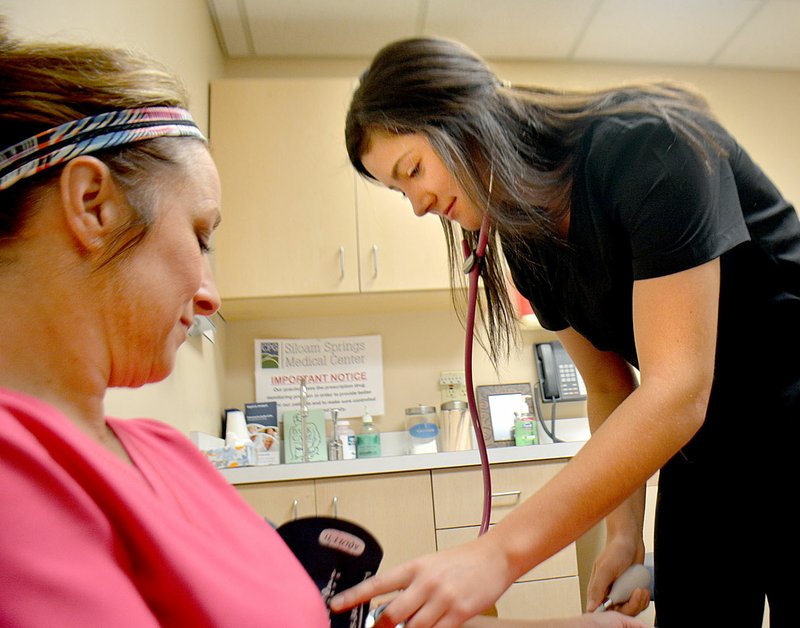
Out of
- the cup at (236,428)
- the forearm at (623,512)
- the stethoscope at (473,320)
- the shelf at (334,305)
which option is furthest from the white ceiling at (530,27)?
the forearm at (623,512)

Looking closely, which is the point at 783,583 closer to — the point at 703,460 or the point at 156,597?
the point at 703,460

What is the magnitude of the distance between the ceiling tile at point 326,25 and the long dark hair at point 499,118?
68.8 inches

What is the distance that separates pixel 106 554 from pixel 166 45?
1798 millimetres

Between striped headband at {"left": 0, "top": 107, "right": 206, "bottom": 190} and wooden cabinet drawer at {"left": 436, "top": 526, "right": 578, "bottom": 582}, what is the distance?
1673mm

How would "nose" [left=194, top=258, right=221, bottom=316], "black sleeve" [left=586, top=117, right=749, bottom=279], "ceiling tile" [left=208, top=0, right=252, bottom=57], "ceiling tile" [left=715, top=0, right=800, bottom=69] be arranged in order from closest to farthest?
"nose" [left=194, top=258, right=221, bottom=316], "black sleeve" [left=586, top=117, right=749, bottom=279], "ceiling tile" [left=208, top=0, right=252, bottom=57], "ceiling tile" [left=715, top=0, right=800, bottom=69]

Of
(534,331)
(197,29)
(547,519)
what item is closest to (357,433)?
(534,331)

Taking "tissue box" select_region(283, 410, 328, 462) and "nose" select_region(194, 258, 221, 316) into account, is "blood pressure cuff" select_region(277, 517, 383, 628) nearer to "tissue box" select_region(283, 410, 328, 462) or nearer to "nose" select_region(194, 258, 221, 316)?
"nose" select_region(194, 258, 221, 316)

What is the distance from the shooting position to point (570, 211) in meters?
0.95

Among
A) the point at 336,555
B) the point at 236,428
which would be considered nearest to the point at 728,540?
the point at 336,555

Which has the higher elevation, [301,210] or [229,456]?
[301,210]

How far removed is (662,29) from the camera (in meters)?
2.91

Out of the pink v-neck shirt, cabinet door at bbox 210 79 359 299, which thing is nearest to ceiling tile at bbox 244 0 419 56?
cabinet door at bbox 210 79 359 299

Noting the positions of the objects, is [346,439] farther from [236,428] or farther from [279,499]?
[279,499]

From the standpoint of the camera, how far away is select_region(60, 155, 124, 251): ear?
21.5 inches
